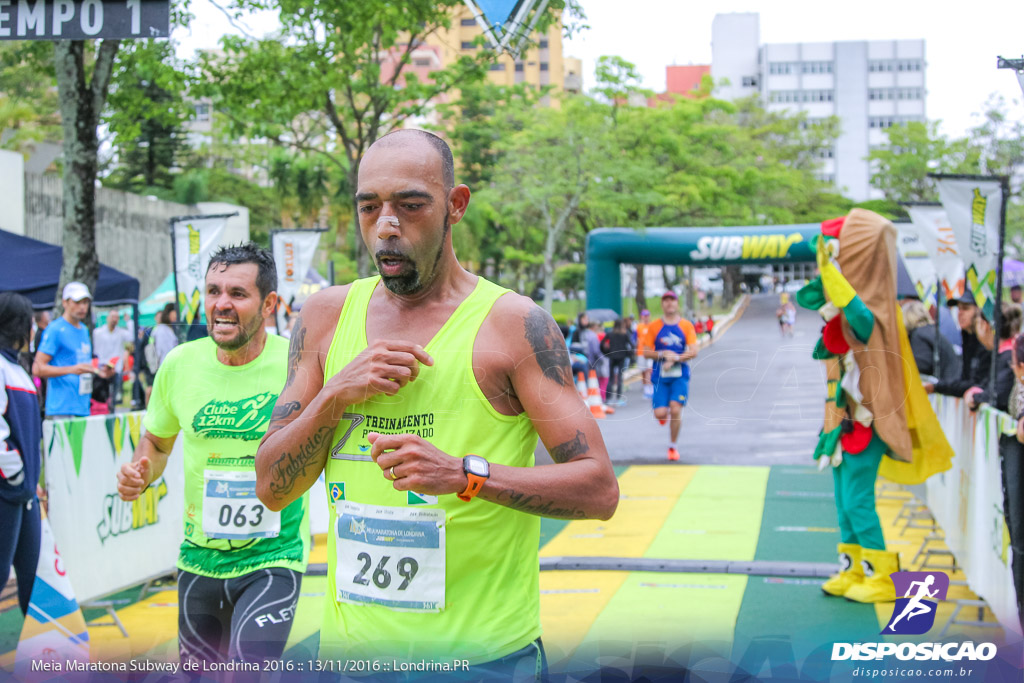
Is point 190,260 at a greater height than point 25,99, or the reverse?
point 25,99

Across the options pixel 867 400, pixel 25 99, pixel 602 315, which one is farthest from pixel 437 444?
pixel 25 99

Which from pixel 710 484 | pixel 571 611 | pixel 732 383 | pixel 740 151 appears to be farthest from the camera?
pixel 740 151

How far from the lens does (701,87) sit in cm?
3675

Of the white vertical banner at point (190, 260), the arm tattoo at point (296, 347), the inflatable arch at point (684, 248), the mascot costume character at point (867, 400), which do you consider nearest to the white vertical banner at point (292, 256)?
the white vertical banner at point (190, 260)

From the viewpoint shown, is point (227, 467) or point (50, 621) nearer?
point (227, 467)

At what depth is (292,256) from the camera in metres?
10.4

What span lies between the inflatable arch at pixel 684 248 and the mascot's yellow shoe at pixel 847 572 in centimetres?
951

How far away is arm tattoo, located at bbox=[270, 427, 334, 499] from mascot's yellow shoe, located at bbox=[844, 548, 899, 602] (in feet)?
13.7

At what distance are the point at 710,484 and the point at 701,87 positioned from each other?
2967 cm

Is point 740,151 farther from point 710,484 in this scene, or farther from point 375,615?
point 375,615

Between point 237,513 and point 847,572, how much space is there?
371cm

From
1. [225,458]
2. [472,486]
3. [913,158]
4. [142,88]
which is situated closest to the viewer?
[472,486]

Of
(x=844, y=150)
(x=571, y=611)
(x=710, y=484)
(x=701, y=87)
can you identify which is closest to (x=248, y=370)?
(x=571, y=611)

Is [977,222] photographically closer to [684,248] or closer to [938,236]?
[938,236]
